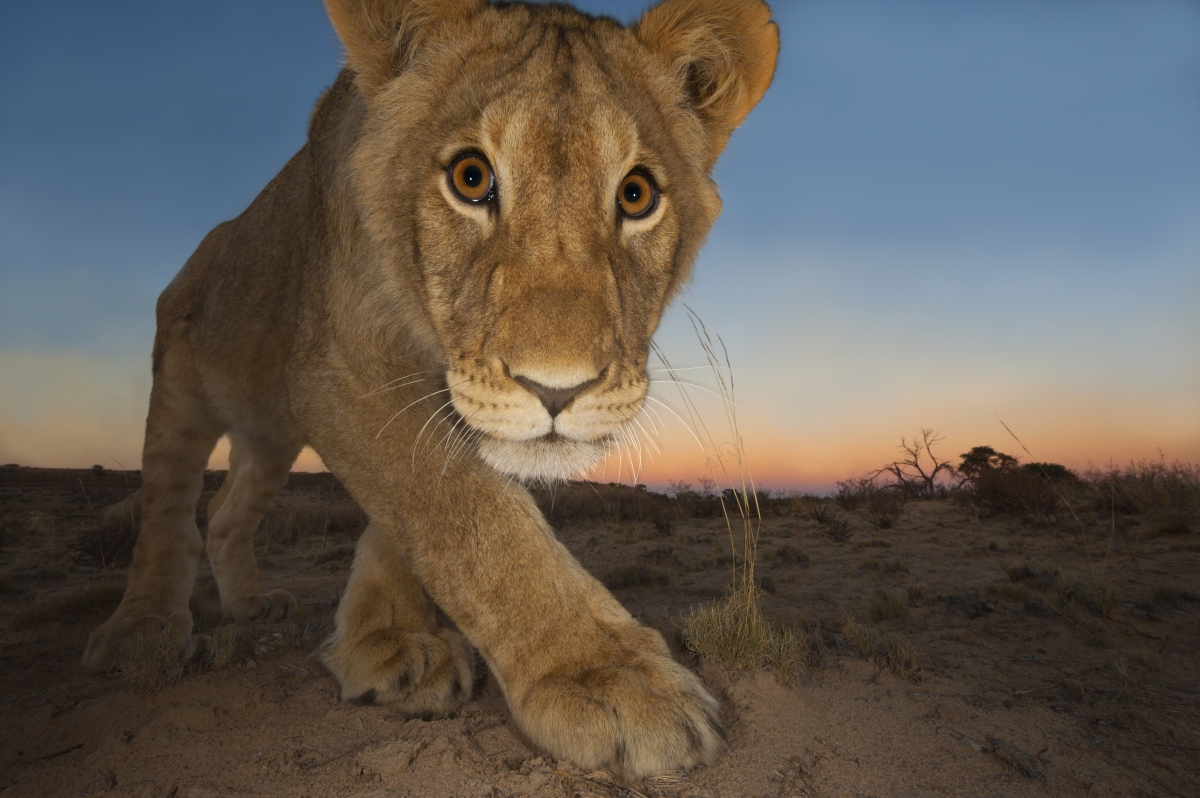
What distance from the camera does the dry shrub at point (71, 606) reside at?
18.2 feet

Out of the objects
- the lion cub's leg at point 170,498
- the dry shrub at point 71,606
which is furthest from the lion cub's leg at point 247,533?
the dry shrub at point 71,606

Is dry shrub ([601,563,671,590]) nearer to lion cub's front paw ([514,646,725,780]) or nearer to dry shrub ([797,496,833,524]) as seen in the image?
lion cub's front paw ([514,646,725,780])

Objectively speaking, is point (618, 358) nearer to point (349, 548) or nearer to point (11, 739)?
point (11, 739)

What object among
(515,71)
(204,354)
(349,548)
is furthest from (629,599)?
(349,548)

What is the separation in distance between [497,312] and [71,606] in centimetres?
563

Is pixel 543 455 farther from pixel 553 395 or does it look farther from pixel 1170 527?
pixel 1170 527

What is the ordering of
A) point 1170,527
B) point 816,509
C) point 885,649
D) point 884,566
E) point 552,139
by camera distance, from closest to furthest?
point 552,139
point 885,649
point 884,566
point 1170,527
point 816,509

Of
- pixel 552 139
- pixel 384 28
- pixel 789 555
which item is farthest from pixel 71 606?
pixel 789 555

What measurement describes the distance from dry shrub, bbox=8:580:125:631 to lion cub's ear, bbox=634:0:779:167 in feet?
19.9

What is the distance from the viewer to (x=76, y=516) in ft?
43.6

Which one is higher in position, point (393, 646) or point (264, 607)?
point (393, 646)

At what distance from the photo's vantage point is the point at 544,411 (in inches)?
87.8

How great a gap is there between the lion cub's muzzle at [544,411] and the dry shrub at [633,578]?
3517 millimetres

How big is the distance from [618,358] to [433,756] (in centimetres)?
139
